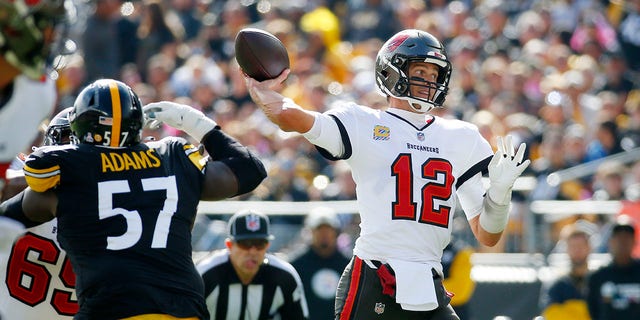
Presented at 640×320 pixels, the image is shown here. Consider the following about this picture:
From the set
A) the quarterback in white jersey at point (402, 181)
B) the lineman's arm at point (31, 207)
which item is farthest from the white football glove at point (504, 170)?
the lineman's arm at point (31, 207)

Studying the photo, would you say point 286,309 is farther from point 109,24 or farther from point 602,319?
point 109,24

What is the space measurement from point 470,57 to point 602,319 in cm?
486

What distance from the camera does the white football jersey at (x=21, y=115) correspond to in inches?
154

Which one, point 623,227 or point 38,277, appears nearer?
point 38,277

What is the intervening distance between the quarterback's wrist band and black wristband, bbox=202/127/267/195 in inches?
39.0

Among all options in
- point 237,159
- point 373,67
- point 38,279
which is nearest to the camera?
point 237,159

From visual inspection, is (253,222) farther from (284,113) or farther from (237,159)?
(284,113)

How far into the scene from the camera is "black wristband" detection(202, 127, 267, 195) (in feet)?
17.5

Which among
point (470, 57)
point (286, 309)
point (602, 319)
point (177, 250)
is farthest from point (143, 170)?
point (470, 57)

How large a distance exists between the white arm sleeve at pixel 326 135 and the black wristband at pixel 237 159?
0.83 feet

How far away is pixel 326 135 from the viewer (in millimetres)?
5359

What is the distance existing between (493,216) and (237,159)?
1.15 meters

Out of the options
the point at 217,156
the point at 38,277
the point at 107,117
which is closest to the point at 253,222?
the point at 38,277

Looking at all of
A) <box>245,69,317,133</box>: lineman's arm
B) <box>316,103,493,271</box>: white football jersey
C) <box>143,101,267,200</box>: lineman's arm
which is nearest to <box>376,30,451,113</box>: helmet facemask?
<box>316,103,493,271</box>: white football jersey
